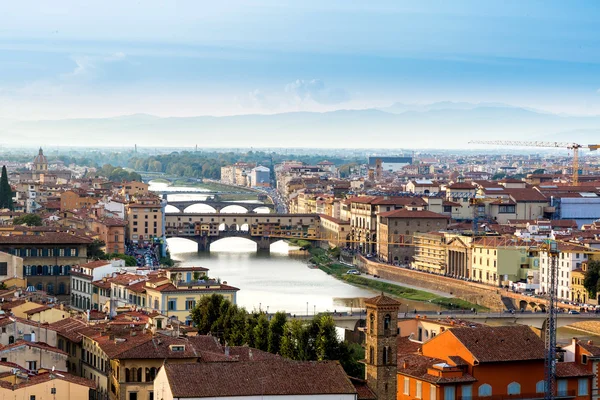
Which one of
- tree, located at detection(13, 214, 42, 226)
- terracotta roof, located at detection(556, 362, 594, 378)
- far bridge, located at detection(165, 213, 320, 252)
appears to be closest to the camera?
terracotta roof, located at detection(556, 362, 594, 378)

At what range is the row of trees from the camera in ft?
70.4

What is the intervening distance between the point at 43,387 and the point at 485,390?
5.26m

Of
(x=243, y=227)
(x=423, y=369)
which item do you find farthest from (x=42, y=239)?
(x=243, y=227)

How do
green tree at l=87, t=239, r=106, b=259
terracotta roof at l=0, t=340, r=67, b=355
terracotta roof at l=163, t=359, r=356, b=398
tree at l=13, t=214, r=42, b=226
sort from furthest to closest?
tree at l=13, t=214, r=42, b=226
green tree at l=87, t=239, r=106, b=259
terracotta roof at l=0, t=340, r=67, b=355
terracotta roof at l=163, t=359, r=356, b=398

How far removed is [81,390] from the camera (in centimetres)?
1725

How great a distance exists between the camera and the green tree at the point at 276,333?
2200cm

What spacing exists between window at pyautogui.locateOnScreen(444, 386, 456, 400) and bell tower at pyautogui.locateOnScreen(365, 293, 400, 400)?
0.69m

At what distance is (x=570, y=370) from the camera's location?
61.9 ft

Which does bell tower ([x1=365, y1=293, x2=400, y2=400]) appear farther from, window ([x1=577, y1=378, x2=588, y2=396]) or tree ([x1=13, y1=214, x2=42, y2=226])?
tree ([x1=13, y1=214, x2=42, y2=226])

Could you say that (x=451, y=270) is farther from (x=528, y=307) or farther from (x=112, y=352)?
Answer: (x=112, y=352)

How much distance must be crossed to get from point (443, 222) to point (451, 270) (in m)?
6.45

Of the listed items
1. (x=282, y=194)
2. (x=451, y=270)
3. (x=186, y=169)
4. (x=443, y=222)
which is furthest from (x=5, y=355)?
(x=186, y=169)

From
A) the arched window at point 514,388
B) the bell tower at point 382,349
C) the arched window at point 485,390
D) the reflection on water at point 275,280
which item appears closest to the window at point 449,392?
the arched window at point 485,390

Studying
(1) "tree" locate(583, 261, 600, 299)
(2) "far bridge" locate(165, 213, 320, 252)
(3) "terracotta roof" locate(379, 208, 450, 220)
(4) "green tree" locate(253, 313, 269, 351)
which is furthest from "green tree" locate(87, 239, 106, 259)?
(2) "far bridge" locate(165, 213, 320, 252)
